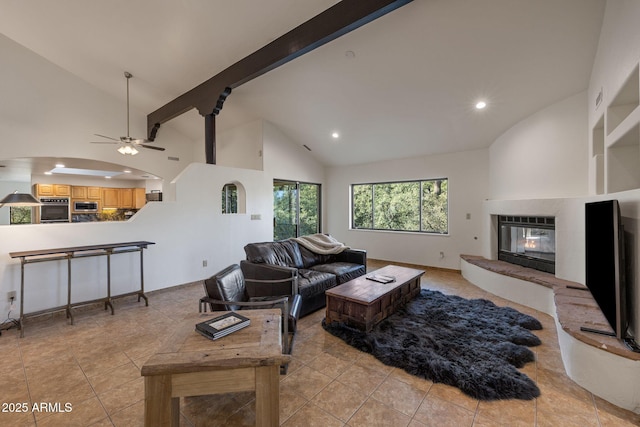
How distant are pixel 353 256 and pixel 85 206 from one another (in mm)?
7791

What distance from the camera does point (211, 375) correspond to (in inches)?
52.9

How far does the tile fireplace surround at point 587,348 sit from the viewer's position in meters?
1.80

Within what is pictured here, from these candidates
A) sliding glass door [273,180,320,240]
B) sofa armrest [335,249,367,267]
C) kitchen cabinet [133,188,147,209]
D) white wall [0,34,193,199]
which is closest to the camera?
white wall [0,34,193,199]

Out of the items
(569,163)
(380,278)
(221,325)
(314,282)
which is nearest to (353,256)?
(380,278)

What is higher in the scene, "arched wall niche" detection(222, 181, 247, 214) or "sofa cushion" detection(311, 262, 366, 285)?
"arched wall niche" detection(222, 181, 247, 214)

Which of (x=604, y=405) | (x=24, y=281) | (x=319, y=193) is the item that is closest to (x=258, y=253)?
(x=24, y=281)

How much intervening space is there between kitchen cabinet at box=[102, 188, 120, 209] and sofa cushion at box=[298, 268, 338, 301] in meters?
7.55

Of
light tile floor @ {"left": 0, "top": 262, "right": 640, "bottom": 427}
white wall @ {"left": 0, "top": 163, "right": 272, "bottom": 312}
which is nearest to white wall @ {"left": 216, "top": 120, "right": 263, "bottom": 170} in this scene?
white wall @ {"left": 0, "top": 163, "right": 272, "bottom": 312}

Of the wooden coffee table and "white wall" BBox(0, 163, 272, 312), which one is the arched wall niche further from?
the wooden coffee table

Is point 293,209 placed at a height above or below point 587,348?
above

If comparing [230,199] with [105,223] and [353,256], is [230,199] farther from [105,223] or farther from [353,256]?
[353,256]

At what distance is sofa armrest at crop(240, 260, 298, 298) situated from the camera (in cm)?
308

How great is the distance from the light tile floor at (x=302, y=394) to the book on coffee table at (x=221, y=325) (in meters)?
0.65

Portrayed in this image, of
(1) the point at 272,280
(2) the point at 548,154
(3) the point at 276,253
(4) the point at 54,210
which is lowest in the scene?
(1) the point at 272,280
